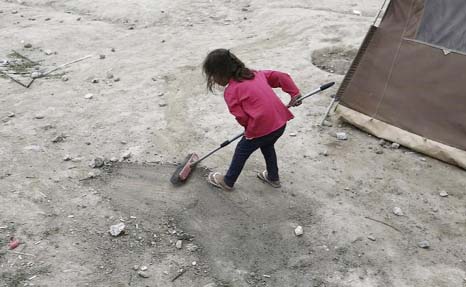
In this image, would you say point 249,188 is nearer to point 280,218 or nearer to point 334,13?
point 280,218

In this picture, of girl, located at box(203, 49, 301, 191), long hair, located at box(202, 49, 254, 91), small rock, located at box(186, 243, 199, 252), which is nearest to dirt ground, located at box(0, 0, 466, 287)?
small rock, located at box(186, 243, 199, 252)

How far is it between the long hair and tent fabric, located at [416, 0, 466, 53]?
83.5 inches

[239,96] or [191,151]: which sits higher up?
[239,96]

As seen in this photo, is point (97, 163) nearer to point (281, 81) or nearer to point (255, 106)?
point (255, 106)

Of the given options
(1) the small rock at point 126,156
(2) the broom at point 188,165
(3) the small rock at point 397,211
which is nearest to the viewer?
(3) the small rock at point 397,211

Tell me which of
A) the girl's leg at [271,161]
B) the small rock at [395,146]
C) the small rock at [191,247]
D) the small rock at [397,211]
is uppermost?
the girl's leg at [271,161]

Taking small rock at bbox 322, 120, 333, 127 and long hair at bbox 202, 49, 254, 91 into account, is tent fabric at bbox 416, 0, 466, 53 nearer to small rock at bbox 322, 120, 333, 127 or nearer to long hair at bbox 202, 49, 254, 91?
small rock at bbox 322, 120, 333, 127

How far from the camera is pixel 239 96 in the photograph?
12.0 feet

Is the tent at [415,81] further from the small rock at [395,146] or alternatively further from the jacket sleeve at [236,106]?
the jacket sleeve at [236,106]

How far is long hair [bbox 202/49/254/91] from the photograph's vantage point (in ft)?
11.8

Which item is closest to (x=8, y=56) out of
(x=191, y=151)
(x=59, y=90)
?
(x=59, y=90)

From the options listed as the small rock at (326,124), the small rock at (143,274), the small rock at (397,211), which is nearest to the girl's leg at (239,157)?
the small rock at (143,274)

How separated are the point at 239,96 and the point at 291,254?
1.22 meters

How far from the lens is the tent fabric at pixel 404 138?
15.1ft
